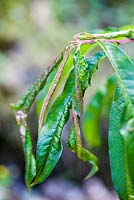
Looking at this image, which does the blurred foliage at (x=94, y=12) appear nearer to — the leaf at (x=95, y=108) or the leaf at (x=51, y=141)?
the leaf at (x=95, y=108)

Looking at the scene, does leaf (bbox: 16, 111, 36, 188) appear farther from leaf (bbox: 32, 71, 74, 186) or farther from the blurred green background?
the blurred green background

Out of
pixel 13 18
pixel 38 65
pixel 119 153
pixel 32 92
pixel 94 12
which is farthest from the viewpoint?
pixel 94 12

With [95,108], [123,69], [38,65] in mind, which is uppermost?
[123,69]

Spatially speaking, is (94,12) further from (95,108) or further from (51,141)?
(51,141)

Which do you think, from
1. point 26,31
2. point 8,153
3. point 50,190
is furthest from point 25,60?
point 50,190

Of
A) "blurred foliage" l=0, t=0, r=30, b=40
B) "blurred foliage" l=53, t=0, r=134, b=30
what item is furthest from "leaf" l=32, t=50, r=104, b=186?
"blurred foliage" l=53, t=0, r=134, b=30

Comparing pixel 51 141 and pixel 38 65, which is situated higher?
pixel 51 141

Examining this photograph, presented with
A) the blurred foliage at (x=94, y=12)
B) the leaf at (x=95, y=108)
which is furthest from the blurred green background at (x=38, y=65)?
the leaf at (x=95, y=108)

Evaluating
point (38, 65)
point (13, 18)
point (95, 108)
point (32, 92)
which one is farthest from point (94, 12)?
point (32, 92)
